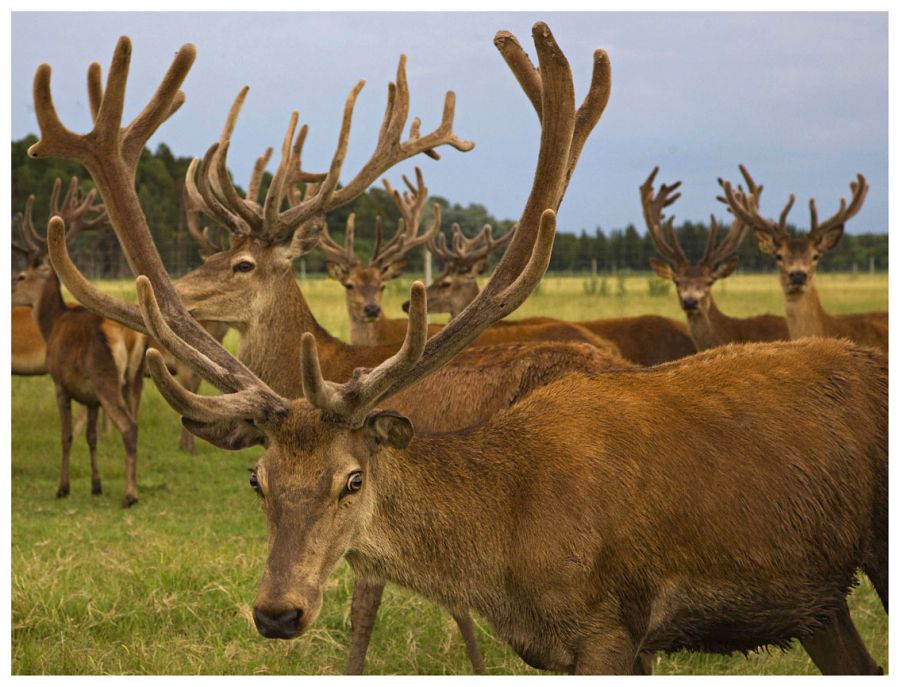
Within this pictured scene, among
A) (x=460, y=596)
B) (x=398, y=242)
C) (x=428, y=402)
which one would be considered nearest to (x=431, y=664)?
(x=428, y=402)

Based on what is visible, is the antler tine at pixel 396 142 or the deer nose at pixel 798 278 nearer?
the antler tine at pixel 396 142

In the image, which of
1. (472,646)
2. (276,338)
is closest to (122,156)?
(276,338)

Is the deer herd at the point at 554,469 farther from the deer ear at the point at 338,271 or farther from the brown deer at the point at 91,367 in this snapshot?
the deer ear at the point at 338,271

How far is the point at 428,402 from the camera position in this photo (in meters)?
4.57

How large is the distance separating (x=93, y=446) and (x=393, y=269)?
373 centimetres

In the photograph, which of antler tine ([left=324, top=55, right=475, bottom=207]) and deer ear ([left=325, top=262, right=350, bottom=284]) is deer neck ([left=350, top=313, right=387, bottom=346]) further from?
antler tine ([left=324, top=55, right=475, bottom=207])

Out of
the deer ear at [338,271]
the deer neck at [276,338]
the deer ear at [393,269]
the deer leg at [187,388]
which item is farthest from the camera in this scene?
the deer ear at [393,269]

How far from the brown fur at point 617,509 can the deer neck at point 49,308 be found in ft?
22.7

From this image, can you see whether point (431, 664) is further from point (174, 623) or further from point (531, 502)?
point (531, 502)

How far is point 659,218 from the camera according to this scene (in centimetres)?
1123

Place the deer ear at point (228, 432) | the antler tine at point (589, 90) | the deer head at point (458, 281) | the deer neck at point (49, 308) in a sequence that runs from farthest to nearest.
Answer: the deer head at point (458, 281)
the deer neck at point (49, 308)
the antler tine at point (589, 90)
the deer ear at point (228, 432)

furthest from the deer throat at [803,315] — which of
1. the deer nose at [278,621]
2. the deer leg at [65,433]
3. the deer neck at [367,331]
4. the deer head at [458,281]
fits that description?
the deer nose at [278,621]

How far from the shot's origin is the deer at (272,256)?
3.83 m

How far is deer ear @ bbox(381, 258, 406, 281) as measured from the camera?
→ 11484mm
